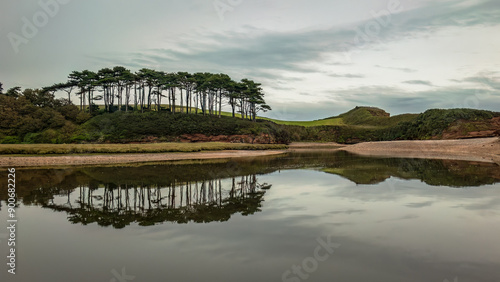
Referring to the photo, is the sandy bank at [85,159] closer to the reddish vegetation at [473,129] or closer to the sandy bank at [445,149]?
the sandy bank at [445,149]

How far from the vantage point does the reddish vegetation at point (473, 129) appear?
2422 inches

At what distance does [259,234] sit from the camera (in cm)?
941

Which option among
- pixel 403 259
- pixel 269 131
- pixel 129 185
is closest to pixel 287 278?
pixel 403 259

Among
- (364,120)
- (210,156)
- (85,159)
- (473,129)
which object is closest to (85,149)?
(85,159)

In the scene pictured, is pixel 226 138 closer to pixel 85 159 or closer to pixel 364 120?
pixel 85 159

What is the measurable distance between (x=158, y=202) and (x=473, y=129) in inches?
2924

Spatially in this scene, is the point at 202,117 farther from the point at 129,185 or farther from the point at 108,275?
the point at 108,275

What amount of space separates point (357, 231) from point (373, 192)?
298 inches

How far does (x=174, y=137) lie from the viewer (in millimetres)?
67125

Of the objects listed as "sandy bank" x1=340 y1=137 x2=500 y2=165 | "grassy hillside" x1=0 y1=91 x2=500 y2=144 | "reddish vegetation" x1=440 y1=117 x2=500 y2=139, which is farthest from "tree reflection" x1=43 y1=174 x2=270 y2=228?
"reddish vegetation" x1=440 y1=117 x2=500 y2=139

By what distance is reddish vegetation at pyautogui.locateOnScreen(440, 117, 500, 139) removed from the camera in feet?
202

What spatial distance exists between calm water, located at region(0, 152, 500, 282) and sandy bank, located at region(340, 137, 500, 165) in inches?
1264

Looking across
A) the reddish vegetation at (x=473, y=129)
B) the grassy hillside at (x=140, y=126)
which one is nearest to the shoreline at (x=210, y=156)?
the reddish vegetation at (x=473, y=129)

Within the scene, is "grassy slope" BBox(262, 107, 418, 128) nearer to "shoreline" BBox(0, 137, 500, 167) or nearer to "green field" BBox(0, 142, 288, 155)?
"shoreline" BBox(0, 137, 500, 167)
